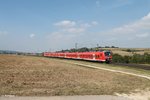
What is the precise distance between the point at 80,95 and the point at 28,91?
7.32ft

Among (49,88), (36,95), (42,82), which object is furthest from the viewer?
(42,82)

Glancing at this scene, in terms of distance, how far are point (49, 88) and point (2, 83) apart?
7.12 feet

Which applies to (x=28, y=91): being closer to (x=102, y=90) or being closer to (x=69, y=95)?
(x=69, y=95)

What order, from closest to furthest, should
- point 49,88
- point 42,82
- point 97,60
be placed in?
1. point 49,88
2. point 42,82
3. point 97,60

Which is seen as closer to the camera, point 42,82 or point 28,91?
point 28,91

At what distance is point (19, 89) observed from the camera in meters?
11.8

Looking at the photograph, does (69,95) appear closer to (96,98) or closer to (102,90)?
(96,98)

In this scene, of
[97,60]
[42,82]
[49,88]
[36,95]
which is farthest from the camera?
[97,60]

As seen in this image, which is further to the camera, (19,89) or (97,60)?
(97,60)

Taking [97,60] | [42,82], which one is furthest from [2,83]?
[97,60]

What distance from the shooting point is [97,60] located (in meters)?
53.1

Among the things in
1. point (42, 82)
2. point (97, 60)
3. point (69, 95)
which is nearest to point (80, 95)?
point (69, 95)

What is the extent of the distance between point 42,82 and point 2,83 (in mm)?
2007

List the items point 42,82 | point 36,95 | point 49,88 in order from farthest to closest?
1. point 42,82
2. point 49,88
3. point 36,95
